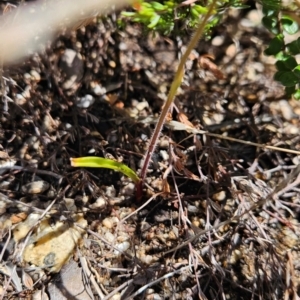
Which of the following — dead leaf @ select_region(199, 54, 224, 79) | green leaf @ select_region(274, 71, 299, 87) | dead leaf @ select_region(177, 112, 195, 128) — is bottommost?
dead leaf @ select_region(199, 54, 224, 79)

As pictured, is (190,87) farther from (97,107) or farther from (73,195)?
(73,195)

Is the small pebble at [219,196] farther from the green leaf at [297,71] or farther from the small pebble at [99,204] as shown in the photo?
the green leaf at [297,71]

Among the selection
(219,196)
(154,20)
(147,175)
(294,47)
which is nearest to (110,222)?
(147,175)

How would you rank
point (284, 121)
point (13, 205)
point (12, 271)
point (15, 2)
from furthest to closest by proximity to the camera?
point (284, 121)
point (15, 2)
point (13, 205)
point (12, 271)

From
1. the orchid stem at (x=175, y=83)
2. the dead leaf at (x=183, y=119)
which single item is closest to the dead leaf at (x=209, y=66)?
the dead leaf at (x=183, y=119)

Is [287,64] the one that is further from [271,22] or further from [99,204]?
[99,204]

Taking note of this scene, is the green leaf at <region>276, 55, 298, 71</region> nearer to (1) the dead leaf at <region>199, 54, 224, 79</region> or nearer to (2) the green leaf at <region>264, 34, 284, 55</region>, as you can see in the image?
(2) the green leaf at <region>264, 34, 284, 55</region>

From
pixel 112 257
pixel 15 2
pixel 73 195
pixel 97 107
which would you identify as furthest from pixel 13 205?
pixel 15 2

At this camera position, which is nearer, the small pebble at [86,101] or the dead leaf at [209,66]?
the small pebble at [86,101]

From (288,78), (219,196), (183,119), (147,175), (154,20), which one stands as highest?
(154,20)

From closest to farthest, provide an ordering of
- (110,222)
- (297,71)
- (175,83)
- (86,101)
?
(175,83)
(297,71)
(110,222)
(86,101)

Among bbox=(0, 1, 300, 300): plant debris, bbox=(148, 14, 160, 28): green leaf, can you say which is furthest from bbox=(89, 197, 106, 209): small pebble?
bbox=(148, 14, 160, 28): green leaf
